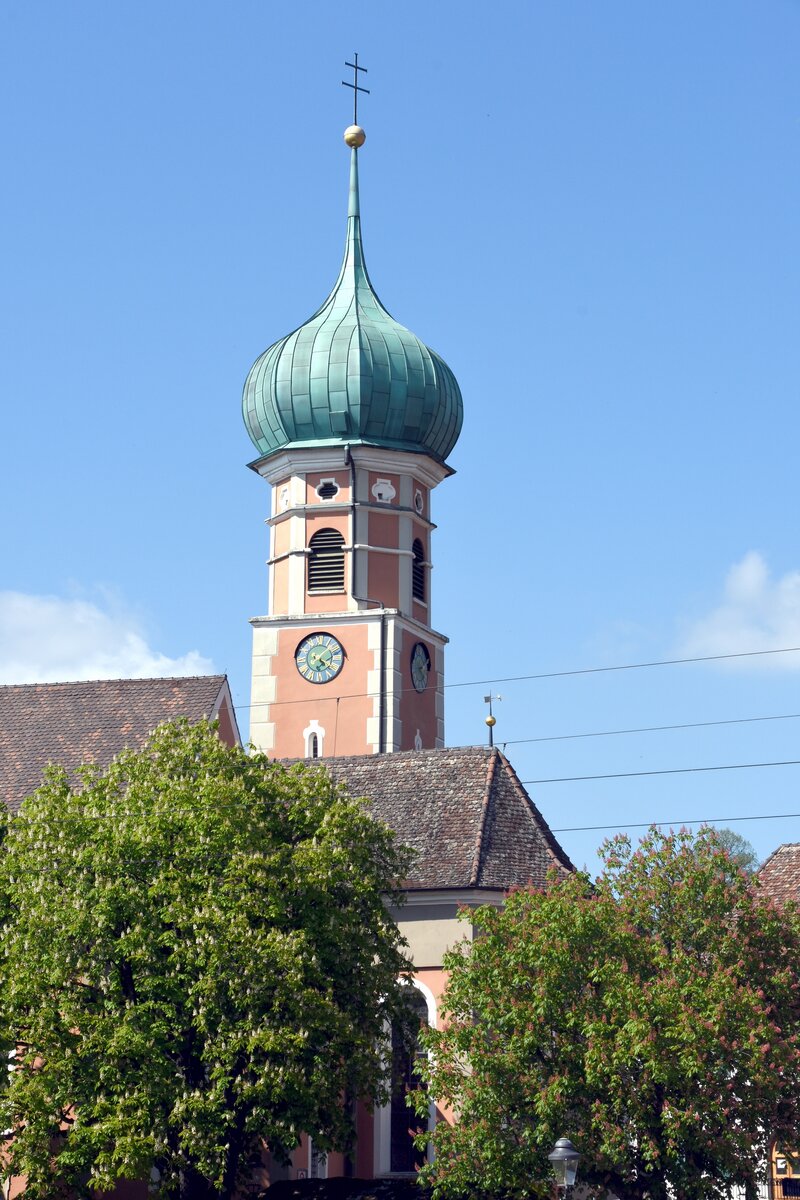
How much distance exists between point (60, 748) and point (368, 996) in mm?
12949

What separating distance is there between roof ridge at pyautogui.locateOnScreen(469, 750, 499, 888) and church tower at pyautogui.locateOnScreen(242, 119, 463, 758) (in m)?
20.8

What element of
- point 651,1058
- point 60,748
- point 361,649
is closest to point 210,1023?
point 651,1058

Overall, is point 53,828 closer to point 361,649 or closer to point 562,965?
point 562,965

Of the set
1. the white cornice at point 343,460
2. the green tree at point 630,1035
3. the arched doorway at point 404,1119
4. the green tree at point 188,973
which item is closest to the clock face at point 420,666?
the white cornice at point 343,460

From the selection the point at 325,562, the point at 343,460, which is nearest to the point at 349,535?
the point at 325,562

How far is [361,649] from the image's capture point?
6994cm

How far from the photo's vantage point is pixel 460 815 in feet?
153

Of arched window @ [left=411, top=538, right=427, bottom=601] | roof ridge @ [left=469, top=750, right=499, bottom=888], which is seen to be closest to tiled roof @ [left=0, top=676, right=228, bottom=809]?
roof ridge @ [left=469, top=750, right=499, bottom=888]

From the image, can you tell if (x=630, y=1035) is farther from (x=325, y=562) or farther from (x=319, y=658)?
(x=325, y=562)

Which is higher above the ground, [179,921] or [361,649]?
[361,649]

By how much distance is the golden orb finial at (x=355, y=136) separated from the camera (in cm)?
7694

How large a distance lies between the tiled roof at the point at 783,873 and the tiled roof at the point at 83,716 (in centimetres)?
1263

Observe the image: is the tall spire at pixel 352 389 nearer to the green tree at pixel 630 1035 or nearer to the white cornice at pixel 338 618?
the white cornice at pixel 338 618

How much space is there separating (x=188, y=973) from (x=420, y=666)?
3371cm
